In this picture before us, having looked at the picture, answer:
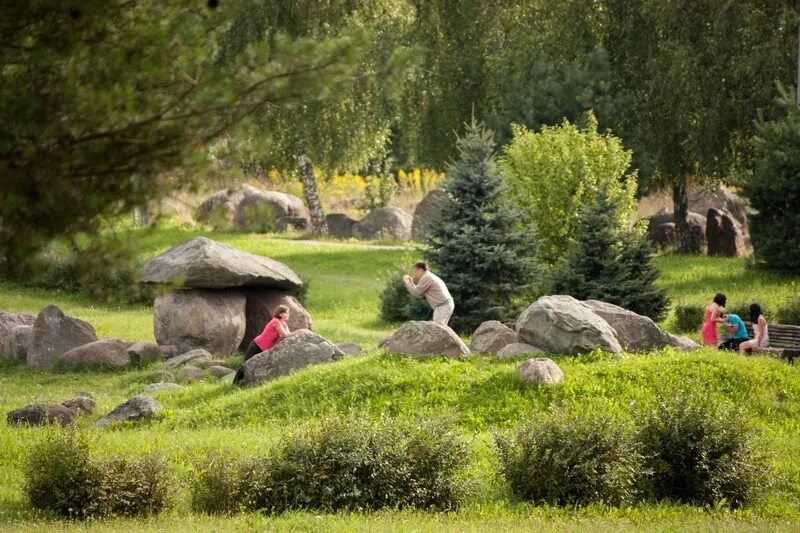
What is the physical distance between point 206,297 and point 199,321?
0.53 meters

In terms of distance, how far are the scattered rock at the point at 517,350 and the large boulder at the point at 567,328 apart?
0.11m

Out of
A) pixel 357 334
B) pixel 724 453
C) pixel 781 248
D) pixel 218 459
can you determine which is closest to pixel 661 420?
pixel 724 453

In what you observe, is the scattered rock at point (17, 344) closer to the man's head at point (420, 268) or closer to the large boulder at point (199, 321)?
the large boulder at point (199, 321)

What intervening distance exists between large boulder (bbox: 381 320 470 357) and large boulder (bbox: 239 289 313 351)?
6.41 m

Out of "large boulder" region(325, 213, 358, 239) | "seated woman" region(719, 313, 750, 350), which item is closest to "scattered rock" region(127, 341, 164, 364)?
"seated woman" region(719, 313, 750, 350)

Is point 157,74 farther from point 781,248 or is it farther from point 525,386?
point 781,248

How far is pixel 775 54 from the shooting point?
29.2 metres

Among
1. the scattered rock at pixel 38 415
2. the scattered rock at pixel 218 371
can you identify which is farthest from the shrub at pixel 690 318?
the scattered rock at pixel 38 415

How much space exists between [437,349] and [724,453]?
5.59 metres

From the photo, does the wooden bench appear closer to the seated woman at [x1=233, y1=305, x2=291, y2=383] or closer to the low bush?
the seated woman at [x1=233, y1=305, x2=291, y2=383]

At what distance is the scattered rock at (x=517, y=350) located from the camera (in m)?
16.8

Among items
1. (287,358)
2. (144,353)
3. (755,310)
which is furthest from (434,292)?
(144,353)

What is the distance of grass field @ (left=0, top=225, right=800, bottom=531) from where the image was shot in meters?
10.7

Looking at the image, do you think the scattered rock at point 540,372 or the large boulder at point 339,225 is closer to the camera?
the scattered rock at point 540,372
